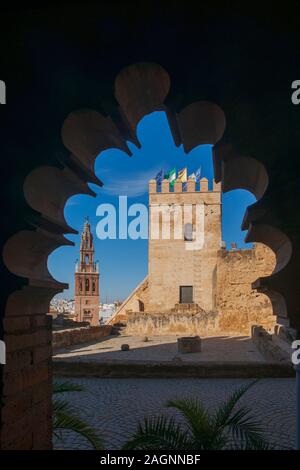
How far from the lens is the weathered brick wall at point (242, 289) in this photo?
840 inches

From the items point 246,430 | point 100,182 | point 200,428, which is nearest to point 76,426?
point 200,428

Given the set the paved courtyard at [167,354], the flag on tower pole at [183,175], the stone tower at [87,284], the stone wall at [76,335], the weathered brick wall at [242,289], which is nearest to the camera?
the paved courtyard at [167,354]

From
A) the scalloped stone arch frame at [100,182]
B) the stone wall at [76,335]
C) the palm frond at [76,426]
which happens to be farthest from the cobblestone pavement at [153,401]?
the stone wall at [76,335]

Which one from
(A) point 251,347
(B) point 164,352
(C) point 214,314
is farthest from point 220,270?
(B) point 164,352

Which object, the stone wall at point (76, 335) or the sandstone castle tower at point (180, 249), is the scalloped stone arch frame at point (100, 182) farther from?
the sandstone castle tower at point (180, 249)

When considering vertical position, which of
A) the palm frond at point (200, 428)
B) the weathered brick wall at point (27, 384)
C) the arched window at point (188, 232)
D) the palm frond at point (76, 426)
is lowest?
the palm frond at point (76, 426)

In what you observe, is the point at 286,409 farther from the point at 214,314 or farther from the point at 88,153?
the point at 214,314

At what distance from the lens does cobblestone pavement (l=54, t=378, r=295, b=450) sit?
5238mm

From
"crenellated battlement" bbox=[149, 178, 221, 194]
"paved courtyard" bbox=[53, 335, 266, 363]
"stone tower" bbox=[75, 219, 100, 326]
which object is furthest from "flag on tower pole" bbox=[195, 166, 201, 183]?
"stone tower" bbox=[75, 219, 100, 326]

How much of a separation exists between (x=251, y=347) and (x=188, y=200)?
18.8m

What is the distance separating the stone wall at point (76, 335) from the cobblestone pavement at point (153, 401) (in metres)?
5.71

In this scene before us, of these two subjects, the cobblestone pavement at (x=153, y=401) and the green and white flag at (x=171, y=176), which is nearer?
the cobblestone pavement at (x=153, y=401)

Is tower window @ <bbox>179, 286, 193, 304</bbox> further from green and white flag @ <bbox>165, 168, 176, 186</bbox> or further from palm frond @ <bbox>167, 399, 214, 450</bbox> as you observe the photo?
palm frond @ <bbox>167, 399, 214, 450</bbox>

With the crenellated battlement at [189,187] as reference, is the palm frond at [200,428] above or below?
below
